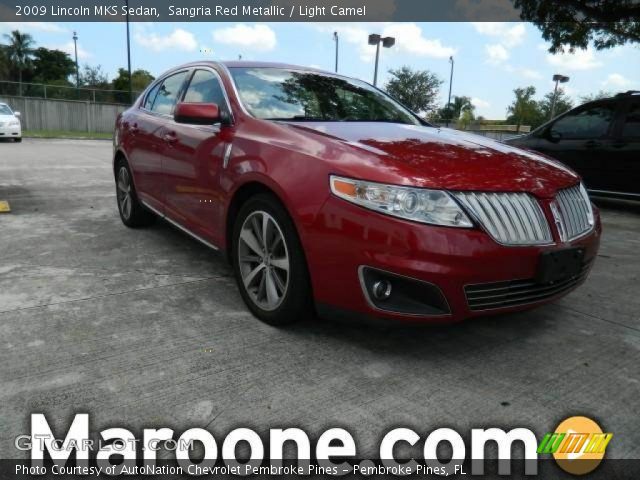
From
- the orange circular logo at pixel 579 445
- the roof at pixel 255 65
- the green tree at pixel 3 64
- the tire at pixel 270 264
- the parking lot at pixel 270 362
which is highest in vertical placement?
the green tree at pixel 3 64

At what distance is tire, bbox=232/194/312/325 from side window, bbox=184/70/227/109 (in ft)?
2.80

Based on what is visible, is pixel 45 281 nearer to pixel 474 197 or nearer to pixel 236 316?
pixel 236 316

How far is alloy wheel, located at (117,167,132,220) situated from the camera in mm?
4828

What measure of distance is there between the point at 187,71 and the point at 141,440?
3.01 m

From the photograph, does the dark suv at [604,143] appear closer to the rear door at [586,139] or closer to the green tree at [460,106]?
the rear door at [586,139]

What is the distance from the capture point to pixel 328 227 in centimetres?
233

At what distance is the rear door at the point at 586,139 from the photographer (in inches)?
269

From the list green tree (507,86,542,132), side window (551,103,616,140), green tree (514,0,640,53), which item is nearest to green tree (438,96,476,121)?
green tree (507,86,542,132)

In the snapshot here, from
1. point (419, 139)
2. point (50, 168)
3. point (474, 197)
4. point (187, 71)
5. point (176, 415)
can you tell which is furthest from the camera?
point (50, 168)

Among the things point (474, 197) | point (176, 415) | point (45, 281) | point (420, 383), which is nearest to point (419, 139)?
point (474, 197)

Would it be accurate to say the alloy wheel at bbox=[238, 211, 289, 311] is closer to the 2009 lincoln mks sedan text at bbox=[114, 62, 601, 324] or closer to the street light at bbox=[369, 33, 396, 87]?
the 2009 lincoln mks sedan text at bbox=[114, 62, 601, 324]

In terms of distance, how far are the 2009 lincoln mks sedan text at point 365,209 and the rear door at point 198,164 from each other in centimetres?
2

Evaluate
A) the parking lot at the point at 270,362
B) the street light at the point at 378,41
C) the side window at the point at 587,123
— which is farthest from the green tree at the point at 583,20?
the parking lot at the point at 270,362

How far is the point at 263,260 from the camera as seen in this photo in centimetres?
282
